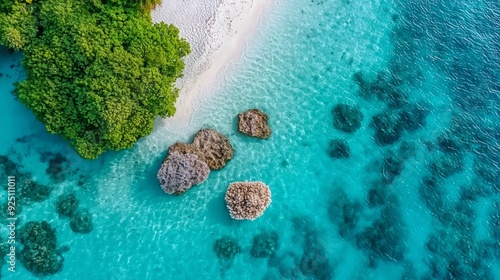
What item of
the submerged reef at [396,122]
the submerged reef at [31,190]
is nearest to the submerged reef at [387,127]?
the submerged reef at [396,122]

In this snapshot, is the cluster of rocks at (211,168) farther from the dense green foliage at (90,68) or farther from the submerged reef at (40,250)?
the submerged reef at (40,250)

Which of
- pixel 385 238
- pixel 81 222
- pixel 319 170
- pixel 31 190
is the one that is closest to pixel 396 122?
pixel 319 170

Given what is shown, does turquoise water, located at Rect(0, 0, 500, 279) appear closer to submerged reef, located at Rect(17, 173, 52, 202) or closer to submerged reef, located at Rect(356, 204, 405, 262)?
submerged reef, located at Rect(356, 204, 405, 262)

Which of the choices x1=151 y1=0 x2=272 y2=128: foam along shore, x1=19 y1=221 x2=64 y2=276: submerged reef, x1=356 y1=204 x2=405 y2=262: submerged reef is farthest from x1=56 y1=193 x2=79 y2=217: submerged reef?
x1=356 y1=204 x2=405 y2=262: submerged reef

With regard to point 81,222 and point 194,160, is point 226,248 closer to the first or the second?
point 194,160

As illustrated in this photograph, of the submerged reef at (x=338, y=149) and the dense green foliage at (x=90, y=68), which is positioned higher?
the dense green foliage at (x=90, y=68)

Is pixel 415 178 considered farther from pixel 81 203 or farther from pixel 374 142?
pixel 81 203
